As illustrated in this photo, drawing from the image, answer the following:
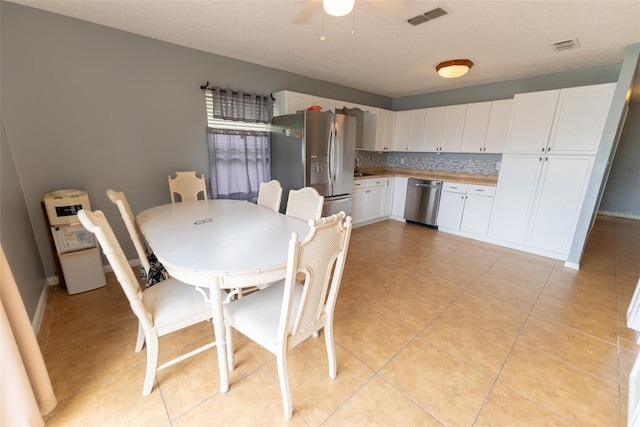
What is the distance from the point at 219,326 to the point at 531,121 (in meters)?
4.17

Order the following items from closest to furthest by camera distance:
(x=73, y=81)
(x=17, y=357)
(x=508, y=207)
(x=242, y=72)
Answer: (x=17, y=357)
(x=73, y=81)
(x=242, y=72)
(x=508, y=207)

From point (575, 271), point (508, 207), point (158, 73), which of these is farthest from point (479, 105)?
point (158, 73)

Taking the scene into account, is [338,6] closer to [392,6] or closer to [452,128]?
[392,6]

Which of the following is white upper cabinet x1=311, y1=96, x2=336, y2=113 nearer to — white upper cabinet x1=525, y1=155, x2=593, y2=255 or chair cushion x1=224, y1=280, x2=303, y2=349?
A: white upper cabinet x1=525, y1=155, x2=593, y2=255

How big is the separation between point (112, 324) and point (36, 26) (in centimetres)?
251

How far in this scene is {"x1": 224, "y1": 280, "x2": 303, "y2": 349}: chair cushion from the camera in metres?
1.24

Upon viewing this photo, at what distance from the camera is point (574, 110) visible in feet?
9.70

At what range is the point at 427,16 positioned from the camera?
2064mm

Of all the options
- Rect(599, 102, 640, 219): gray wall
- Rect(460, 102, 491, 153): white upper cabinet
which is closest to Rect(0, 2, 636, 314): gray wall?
Rect(460, 102, 491, 153): white upper cabinet

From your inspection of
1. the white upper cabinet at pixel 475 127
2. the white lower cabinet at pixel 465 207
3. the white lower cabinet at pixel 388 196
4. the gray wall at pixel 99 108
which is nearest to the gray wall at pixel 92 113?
the gray wall at pixel 99 108

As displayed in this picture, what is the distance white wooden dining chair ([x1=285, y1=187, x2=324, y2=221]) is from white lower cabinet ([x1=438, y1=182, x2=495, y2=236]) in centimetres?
298

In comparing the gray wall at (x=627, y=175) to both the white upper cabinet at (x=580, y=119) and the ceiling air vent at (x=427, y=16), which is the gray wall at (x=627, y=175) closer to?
the white upper cabinet at (x=580, y=119)

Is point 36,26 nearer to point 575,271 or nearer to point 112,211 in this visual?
point 112,211

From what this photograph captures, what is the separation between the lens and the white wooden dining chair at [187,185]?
109 inches
